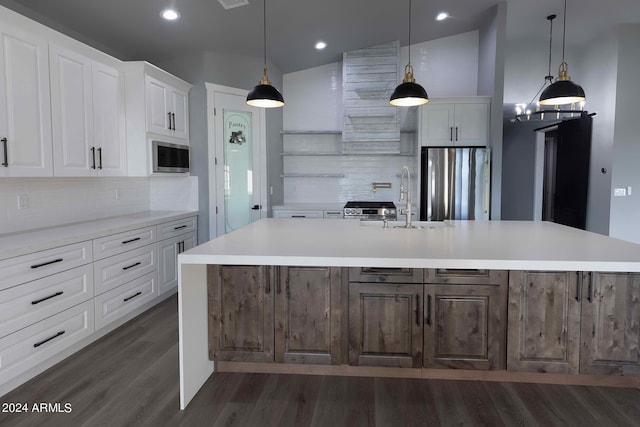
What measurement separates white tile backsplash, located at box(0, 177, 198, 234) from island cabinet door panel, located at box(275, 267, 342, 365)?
216cm

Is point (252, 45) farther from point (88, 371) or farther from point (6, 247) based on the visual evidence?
point (88, 371)

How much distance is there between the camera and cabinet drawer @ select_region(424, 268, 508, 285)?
2.23m

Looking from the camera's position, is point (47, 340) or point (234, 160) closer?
point (47, 340)

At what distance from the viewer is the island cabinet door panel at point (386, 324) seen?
7.50 feet

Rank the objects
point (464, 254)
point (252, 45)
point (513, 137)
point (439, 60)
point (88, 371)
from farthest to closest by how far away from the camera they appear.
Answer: point (513, 137) < point (439, 60) < point (252, 45) < point (88, 371) < point (464, 254)

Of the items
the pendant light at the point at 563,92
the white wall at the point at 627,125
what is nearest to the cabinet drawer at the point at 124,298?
the pendant light at the point at 563,92

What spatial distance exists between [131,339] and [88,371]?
0.54m

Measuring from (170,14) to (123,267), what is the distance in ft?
7.43

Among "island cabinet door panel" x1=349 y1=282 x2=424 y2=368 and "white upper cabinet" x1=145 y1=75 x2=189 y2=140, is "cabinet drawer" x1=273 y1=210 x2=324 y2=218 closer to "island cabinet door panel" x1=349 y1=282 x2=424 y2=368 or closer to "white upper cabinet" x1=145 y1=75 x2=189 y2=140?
"white upper cabinet" x1=145 y1=75 x2=189 y2=140

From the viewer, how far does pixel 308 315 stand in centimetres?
235

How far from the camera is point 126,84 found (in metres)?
3.81

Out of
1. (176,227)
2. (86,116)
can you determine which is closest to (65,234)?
(86,116)

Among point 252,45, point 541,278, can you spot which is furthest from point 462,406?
point 252,45

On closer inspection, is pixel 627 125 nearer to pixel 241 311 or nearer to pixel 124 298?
pixel 241 311
